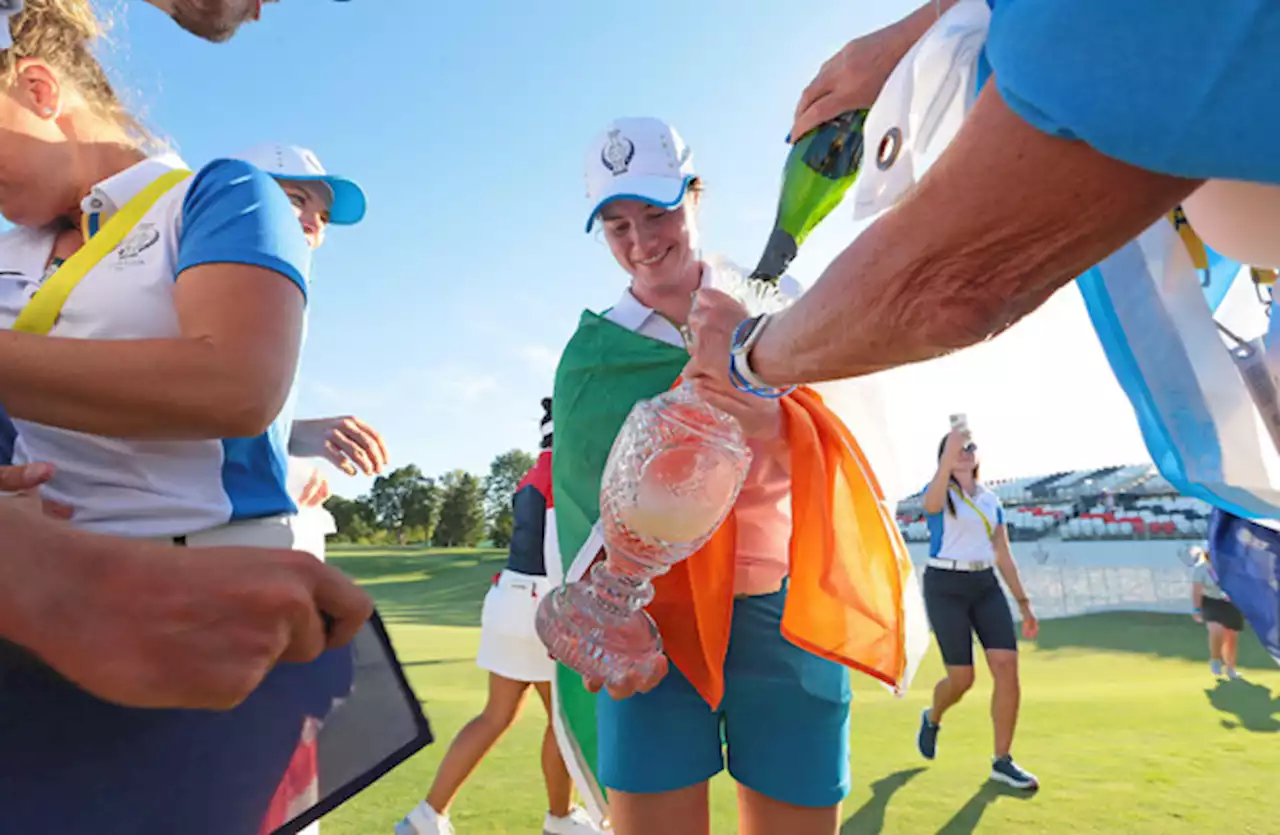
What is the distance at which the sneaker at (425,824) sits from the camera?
3275 mm

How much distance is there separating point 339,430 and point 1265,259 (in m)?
1.74

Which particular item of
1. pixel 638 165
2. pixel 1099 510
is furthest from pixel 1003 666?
pixel 1099 510

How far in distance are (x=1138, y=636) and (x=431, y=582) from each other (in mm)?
19046

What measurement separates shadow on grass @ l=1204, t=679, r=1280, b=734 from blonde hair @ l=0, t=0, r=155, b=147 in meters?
6.70

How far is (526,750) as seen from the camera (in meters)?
4.80

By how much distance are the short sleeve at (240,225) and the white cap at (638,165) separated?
969mm

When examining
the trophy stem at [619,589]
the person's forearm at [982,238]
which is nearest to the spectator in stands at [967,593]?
the trophy stem at [619,589]

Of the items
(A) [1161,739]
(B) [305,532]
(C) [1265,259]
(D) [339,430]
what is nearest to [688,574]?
(B) [305,532]

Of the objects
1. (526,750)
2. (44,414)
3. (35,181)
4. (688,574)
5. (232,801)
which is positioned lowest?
(526,750)

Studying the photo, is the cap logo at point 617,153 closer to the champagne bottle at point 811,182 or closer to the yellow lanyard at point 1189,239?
the champagne bottle at point 811,182

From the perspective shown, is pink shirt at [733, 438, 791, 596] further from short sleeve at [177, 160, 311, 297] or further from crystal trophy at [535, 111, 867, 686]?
short sleeve at [177, 160, 311, 297]

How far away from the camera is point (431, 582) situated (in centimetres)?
2355

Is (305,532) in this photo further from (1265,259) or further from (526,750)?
(526,750)

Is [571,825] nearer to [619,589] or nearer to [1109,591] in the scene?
[619,589]
